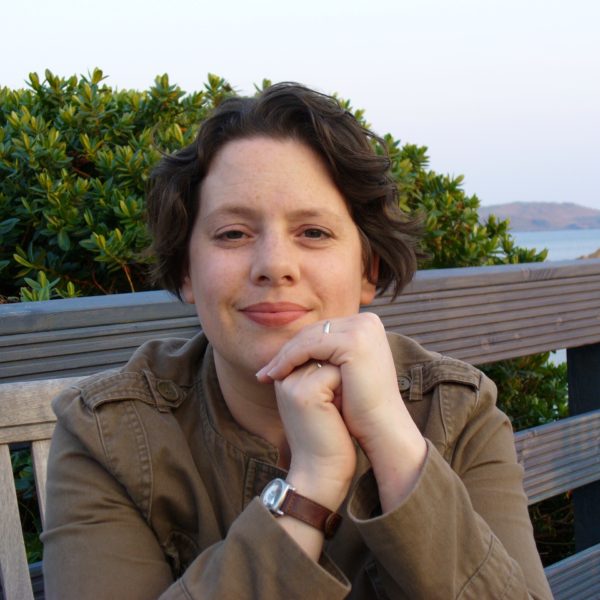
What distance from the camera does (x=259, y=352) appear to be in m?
1.76

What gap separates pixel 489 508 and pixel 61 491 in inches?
32.8

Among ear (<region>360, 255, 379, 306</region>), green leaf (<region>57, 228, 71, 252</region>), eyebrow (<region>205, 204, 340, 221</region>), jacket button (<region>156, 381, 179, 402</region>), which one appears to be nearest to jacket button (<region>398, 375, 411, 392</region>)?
ear (<region>360, 255, 379, 306</region>)

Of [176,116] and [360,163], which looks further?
[176,116]

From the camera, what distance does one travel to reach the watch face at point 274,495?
5.09ft

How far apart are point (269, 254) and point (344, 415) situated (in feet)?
1.10

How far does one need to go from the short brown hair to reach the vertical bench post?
1.36m

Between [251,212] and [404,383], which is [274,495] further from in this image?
[251,212]

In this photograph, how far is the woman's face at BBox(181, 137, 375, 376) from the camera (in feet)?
5.69

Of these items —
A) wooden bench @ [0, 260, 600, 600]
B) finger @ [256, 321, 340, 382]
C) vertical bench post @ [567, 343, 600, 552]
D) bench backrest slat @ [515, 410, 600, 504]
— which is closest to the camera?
finger @ [256, 321, 340, 382]

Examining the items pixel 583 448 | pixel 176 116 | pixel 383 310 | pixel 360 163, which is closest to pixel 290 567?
pixel 360 163

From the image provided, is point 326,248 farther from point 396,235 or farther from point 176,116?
point 176,116

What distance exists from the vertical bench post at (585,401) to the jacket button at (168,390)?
1825 millimetres

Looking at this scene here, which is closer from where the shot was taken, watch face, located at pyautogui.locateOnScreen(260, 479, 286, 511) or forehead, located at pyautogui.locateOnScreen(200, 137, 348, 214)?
watch face, located at pyautogui.locateOnScreen(260, 479, 286, 511)

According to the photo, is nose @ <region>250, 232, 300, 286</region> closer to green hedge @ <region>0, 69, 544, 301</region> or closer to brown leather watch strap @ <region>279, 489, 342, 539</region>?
brown leather watch strap @ <region>279, 489, 342, 539</region>
